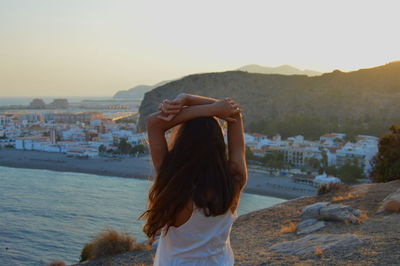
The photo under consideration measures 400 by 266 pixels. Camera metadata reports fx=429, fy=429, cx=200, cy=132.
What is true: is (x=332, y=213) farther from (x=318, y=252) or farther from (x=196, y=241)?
(x=196, y=241)

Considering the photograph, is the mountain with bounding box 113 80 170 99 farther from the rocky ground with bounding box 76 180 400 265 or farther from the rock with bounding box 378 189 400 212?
the rock with bounding box 378 189 400 212

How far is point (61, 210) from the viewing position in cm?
1442

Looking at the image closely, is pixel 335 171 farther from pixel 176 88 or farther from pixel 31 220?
pixel 176 88

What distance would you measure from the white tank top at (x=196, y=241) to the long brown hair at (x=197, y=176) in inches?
1.1

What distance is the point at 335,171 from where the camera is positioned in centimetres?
2106

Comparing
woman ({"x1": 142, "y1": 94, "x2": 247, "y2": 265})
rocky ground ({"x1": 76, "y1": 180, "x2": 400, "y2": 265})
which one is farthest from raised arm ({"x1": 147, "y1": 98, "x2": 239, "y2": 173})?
rocky ground ({"x1": 76, "y1": 180, "x2": 400, "y2": 265})

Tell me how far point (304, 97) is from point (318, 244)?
36563 mm

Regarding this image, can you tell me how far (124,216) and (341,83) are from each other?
103ft

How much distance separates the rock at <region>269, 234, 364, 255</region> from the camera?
3338 mm

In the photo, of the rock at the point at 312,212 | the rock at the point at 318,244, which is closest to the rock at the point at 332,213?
the rock at the point at 312,212

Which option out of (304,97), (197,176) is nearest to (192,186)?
(197,176)

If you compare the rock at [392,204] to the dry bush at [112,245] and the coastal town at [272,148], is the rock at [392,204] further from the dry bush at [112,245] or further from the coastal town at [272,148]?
the coastal town at [272,148]

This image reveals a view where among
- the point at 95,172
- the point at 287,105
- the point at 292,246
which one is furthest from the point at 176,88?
the point at 292,246

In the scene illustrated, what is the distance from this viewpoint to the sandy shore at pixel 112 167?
746 inches
